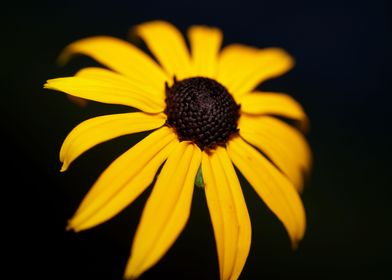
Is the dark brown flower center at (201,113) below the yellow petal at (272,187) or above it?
above

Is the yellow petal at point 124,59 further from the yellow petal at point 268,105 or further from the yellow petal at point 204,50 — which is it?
the yellow petal at point 268,105

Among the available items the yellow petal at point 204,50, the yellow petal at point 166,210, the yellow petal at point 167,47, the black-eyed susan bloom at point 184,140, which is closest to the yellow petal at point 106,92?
the black-eyed susan bloom at point 184,140

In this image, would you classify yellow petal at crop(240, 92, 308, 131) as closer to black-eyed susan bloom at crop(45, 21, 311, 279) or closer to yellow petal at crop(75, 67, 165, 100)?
black-eyed susan bloom at crop(45, 21, 311, 279)

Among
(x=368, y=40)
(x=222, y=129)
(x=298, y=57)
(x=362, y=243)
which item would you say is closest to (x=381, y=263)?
(x=362, y=243)

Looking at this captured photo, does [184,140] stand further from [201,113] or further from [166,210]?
[166,210]

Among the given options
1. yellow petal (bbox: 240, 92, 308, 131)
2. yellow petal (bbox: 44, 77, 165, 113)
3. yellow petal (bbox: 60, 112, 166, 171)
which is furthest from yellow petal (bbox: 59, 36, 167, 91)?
yellow petal (bbox: 240, 92, 308, 131)

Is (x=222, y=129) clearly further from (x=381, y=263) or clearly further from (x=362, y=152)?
(x=362, y=152)

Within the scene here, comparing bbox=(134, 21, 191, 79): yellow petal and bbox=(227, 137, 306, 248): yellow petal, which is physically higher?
bbox=(134, 21, 191, 79): yellow petal
